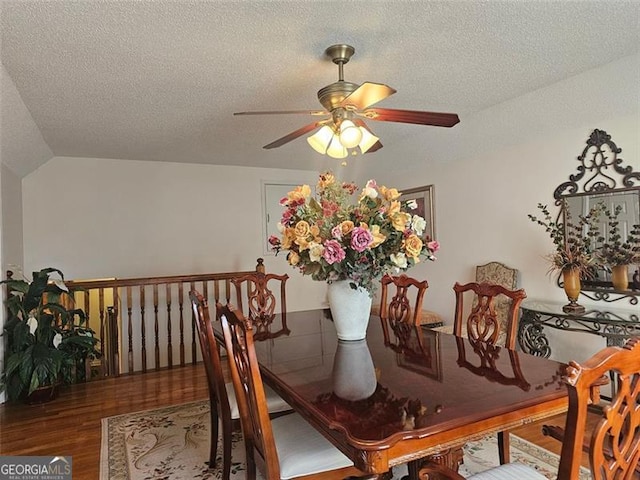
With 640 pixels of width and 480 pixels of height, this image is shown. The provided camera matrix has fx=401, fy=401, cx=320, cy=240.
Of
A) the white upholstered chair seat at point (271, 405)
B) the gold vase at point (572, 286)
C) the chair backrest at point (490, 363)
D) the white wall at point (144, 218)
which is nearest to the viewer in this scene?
the chair backrest at point (490, 363)

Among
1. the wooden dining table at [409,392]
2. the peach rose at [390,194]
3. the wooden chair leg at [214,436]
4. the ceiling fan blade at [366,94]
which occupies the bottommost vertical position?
the wooden chair leg at [214,436]

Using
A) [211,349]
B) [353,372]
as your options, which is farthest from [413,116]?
[211,349]

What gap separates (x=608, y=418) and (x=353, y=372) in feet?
2.79

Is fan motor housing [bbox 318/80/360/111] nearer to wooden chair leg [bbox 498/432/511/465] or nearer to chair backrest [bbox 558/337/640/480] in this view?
chair backrest [bbox 558/337/640/480]

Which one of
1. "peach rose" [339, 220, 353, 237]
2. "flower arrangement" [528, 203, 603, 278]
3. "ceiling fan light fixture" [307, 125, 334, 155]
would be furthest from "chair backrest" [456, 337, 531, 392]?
"flower arrangement" [528, 203, 603, 278]

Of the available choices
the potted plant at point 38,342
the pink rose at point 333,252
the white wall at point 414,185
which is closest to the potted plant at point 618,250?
the white wall at point 414,185

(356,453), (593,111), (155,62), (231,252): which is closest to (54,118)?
(155,62)

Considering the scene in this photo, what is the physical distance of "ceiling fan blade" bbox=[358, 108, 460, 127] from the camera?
227 cm

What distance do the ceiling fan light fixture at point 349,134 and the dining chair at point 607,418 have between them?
5.41 ft

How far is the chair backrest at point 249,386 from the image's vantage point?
1414 mm

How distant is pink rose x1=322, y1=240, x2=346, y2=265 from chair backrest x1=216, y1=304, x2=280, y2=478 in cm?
47

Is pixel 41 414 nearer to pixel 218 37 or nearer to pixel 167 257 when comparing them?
pixel 167 257

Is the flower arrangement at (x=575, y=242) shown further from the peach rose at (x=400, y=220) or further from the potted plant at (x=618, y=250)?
the peach rose at (x=400, y=220)

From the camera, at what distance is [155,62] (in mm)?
2469
